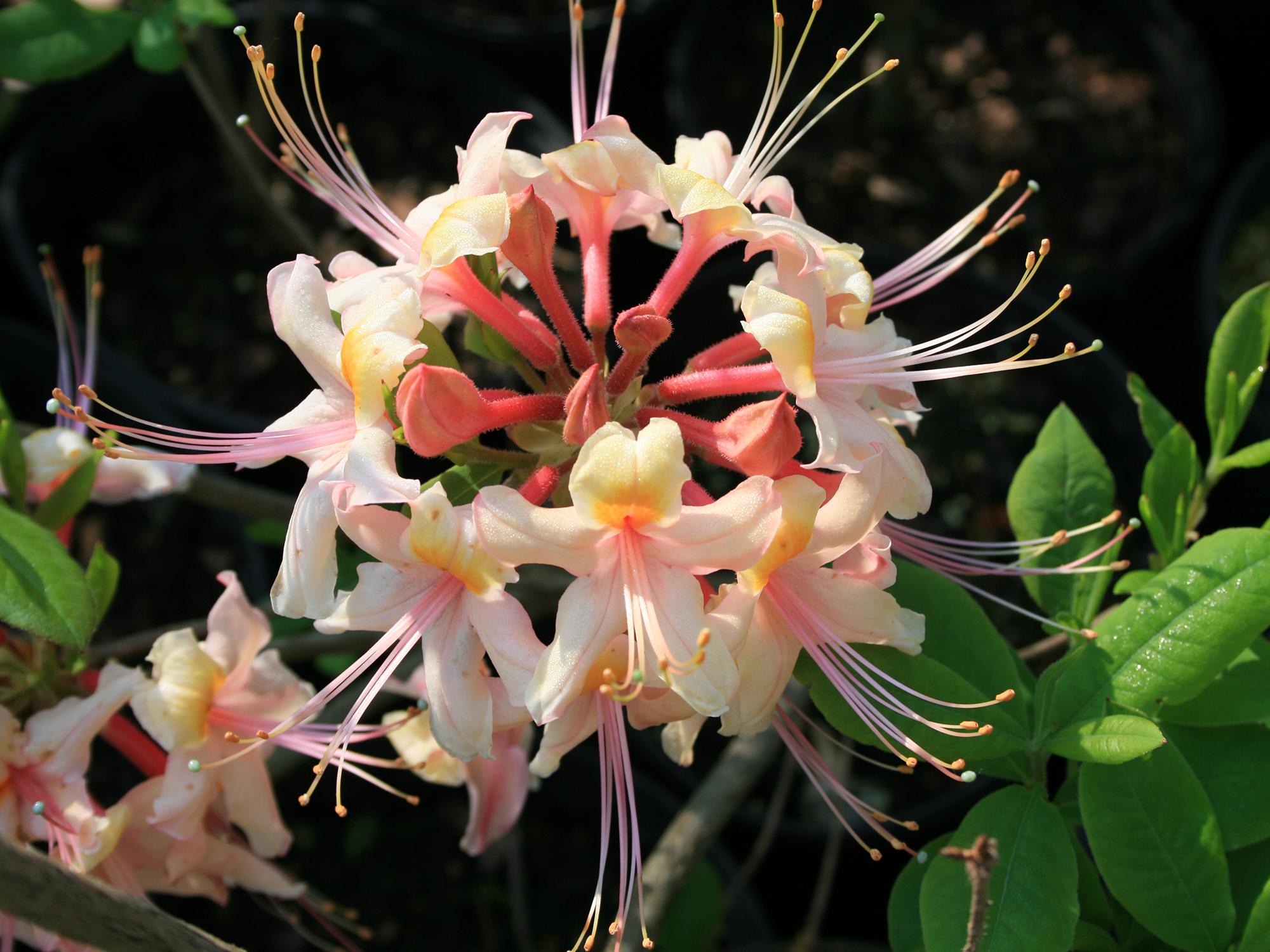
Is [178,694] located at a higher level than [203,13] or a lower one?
lower

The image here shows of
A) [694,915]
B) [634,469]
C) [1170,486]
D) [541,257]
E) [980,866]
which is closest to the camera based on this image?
[980,866]

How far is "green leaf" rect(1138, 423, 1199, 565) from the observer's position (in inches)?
43.4

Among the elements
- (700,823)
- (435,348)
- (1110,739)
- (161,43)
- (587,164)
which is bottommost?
(700,823)

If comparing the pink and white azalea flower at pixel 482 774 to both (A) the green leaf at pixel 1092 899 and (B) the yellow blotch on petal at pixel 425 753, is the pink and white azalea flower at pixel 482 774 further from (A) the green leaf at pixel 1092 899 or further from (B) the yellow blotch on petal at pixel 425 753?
(A) the green leaf at pixel 1092 899

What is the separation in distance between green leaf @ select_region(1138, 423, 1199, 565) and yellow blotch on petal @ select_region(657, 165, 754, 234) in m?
0.48

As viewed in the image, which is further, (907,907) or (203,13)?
(203,13)

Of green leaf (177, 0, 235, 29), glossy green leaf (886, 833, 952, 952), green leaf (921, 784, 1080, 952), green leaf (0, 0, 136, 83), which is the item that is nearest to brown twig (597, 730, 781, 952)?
glossy green leaf (886, 833, 952, 952)

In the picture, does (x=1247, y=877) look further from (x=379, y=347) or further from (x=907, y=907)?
(x=379, y=347)

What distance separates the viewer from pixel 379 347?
33.6 inches

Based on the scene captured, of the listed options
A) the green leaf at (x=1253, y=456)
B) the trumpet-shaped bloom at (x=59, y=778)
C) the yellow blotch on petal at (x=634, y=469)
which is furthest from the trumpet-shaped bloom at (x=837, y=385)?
the trumpet-shaped bloom at (x=59, y=778)

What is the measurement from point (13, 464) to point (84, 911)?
68 centimetres

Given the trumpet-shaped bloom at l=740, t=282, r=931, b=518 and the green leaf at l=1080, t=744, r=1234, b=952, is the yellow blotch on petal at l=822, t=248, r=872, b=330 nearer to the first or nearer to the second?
the trumpet-shaped bloom at l=740, t=282, r=931, b=518

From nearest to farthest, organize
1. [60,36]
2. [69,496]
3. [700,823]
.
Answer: [69,496] → [700,823] → [60,36]

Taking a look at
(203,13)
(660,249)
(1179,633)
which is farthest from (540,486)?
(660,249)
